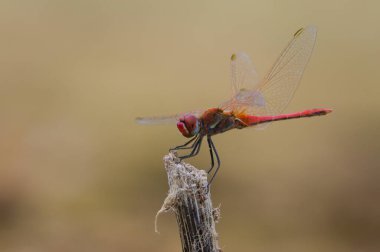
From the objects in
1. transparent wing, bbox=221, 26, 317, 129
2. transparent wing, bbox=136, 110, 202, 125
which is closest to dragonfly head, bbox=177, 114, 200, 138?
transparent wing, bbox=136, 110, 202, 125

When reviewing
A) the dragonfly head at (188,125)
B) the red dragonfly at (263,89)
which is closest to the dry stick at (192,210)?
the dragonfly head at (188,125)

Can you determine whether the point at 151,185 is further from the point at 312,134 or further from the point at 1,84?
the point at 1,84

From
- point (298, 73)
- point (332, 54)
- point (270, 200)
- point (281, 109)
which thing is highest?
point (332, 54)

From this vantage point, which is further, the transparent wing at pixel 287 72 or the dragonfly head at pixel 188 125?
the transparent wing at pixel 287 72

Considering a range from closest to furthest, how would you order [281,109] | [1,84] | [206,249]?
1. [206,249]
2. [281,109]
3. [1,84]

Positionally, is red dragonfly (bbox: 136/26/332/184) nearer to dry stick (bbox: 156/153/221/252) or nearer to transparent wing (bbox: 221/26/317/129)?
transparent wing (bbox: 221/26/317/129)

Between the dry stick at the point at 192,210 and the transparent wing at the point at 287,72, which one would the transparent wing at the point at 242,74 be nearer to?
the transparent wing at the point at 287,72

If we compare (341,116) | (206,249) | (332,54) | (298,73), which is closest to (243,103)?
(298,73)
